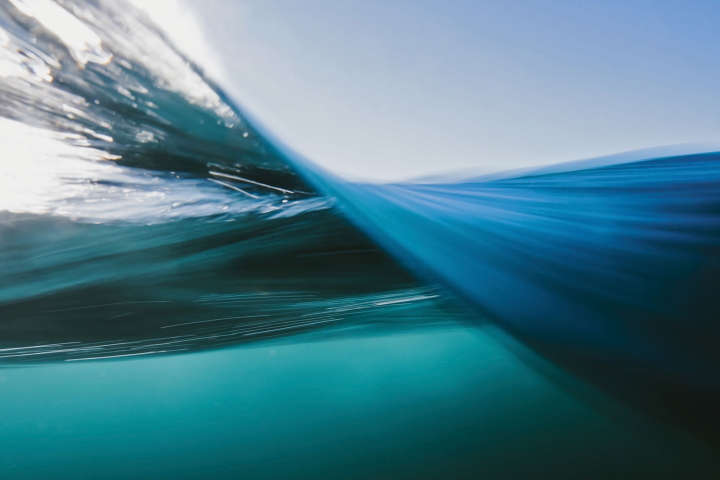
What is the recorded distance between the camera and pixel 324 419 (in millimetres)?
735

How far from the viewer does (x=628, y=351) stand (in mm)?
713

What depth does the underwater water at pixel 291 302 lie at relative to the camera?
708mm

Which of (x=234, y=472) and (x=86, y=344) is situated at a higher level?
(x=86, y=344)

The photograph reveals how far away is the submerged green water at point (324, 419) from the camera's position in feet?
2.31

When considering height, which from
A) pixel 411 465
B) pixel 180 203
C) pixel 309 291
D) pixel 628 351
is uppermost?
pixel 180 203

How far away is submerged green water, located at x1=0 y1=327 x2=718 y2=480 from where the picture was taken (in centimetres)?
70

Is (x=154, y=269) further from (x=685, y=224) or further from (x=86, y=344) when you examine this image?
(x=685, y=224)

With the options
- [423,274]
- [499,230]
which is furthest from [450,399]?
[499,230]

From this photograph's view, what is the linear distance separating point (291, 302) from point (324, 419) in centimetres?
22

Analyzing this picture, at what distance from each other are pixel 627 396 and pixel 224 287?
0.74m

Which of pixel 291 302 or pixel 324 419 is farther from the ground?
pixel 291 302

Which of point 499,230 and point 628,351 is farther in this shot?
point 499,230

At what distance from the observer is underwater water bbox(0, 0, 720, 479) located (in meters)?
0.71

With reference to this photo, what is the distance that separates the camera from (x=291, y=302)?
792 mm
